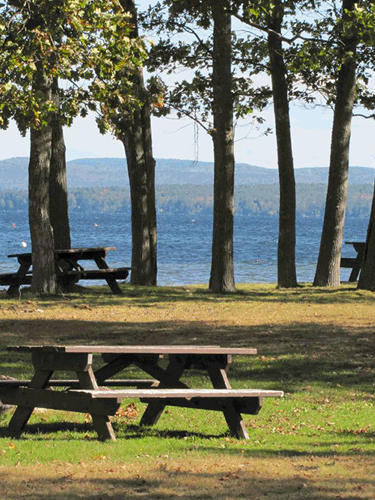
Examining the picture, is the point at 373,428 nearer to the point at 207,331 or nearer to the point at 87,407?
the point at 87,407

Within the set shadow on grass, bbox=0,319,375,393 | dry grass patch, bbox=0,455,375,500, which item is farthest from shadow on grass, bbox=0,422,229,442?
shadow on grass, bbox=0,319,375,393

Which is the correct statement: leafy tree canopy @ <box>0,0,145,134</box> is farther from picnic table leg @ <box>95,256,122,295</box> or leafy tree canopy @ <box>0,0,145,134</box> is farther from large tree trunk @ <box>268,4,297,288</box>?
large tree trunk @ <box>268,4,297,288</box>

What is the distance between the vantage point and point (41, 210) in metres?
18.8

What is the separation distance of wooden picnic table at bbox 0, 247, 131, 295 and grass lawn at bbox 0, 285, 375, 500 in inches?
78.5

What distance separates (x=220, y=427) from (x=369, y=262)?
13.3 meters

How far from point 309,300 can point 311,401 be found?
10595 millimetres

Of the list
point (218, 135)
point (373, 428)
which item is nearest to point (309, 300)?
point (218, 135)

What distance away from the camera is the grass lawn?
587cm

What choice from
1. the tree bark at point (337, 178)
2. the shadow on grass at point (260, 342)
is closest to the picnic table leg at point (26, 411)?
the shadow on grass at point (260, 342)

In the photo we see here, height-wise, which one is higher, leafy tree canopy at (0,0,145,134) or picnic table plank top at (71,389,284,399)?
leafy tree canopy at (0,0,145,134)

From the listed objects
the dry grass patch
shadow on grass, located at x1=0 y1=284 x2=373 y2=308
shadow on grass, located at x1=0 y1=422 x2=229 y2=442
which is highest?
the dry grass patch

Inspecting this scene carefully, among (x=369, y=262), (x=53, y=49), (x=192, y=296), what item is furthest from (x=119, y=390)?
(x=369, y=262)

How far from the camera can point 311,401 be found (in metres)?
9.60

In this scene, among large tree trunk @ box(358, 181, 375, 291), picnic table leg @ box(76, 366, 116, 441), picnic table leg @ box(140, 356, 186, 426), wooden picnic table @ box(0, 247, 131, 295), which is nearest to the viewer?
picnic table leg @ box(76, 366, 116, 441)
